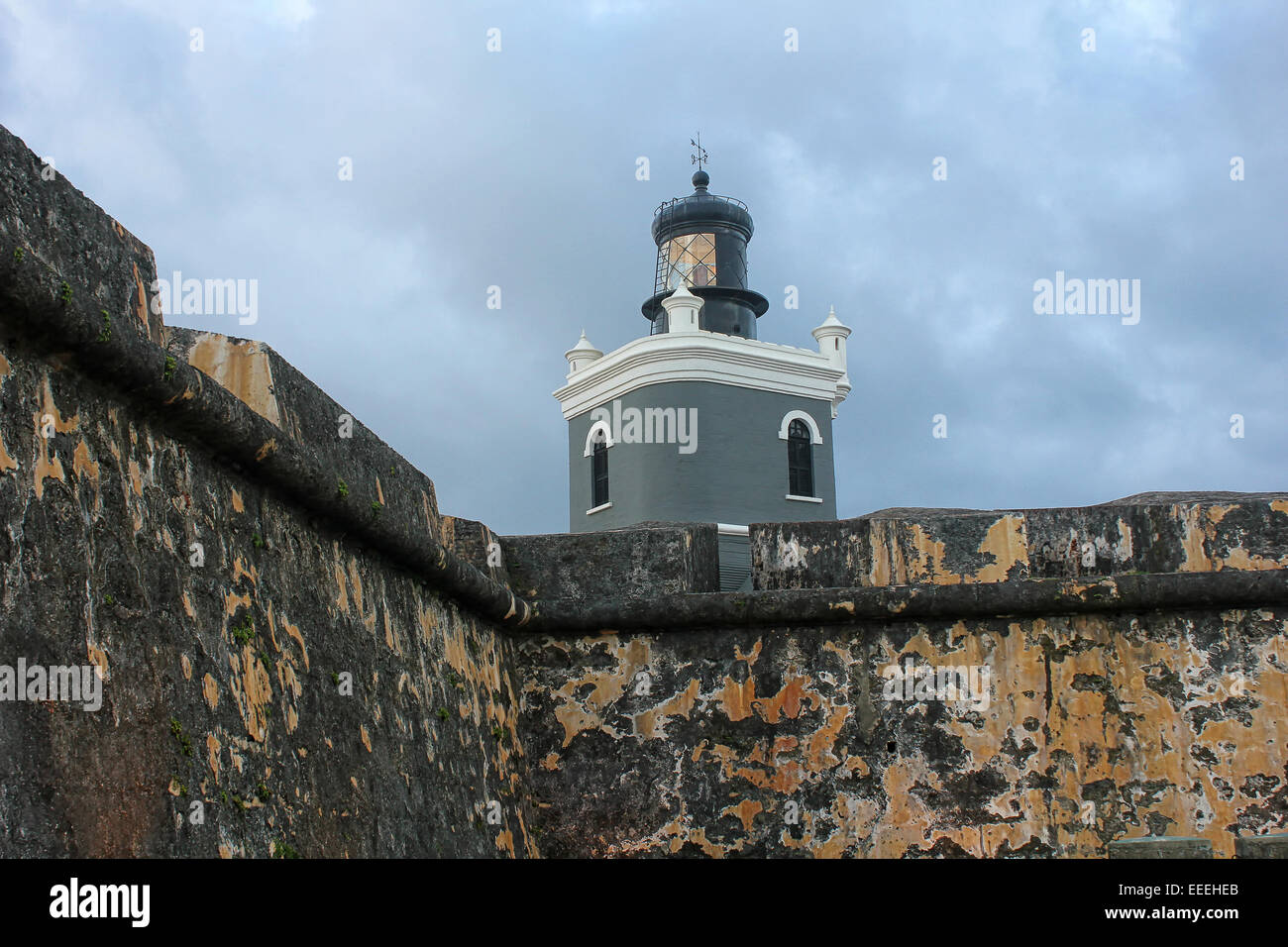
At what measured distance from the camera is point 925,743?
214 inches

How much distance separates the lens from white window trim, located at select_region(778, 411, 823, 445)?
86.7ft

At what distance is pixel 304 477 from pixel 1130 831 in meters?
3.33

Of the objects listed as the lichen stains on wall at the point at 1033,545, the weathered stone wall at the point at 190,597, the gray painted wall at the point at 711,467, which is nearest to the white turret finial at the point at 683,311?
the gray painted wall at the point at 711,467

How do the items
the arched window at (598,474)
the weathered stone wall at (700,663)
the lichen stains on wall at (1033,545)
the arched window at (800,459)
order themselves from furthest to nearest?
the arched window at (598,474), the arched window at (800,459), the lichen stains on wall at (1033,545), the weathered stone wall at (700,663)

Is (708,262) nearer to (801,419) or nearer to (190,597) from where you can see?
(801,419)

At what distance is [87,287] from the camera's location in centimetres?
313

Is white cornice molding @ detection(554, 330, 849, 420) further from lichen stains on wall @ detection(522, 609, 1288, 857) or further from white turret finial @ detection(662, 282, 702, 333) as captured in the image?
lichen stains on wall @ detection(522, 609, 1288, 857)

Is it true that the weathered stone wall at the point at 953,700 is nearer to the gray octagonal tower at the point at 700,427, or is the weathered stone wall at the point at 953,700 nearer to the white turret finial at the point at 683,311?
the gray octagonal tower at the point at 700,427

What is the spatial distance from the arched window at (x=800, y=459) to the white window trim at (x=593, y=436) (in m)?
3.40

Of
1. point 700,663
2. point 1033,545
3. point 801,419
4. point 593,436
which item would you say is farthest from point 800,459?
point 700,663

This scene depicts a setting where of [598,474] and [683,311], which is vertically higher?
[683,311]

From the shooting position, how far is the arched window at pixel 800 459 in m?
26.6

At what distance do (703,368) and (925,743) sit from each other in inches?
800
